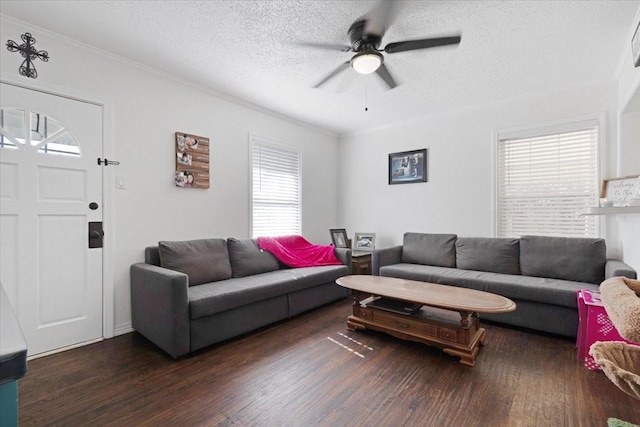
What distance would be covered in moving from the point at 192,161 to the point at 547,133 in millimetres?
4031

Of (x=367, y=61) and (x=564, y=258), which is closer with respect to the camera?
(x=367, y=61)

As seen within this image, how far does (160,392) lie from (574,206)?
13.8 feet

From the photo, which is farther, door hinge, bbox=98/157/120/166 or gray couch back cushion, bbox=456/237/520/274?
gray couch back cushion, bbox=456/237/520/274

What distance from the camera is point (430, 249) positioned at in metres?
3.88

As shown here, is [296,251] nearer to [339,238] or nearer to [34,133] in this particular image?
[339,238]

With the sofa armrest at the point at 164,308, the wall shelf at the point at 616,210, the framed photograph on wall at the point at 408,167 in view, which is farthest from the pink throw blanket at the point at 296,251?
the wall shelf at the point at 616,210

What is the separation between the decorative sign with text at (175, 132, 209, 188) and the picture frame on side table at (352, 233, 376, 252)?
249 cm

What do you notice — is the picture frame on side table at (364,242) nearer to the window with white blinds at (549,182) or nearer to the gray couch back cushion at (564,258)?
the window with white blinds at (549,182)

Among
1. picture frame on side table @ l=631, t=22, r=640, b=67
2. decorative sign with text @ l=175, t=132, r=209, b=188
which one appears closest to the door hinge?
decorative sign with text @ l=175, t=132, r=209, b=188

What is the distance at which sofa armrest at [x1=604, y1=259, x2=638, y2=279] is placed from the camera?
90.3 inches

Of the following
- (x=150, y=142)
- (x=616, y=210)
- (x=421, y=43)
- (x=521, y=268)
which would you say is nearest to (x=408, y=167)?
(x=521, y=268)

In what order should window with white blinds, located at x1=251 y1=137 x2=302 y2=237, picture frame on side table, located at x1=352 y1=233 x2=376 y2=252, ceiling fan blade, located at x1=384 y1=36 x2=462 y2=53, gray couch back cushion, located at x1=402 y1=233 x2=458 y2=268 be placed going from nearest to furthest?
ceiling fan blade, located at x1=384 y1=36 x2=462 y2=53
gray couch back cushion, located at x1=402 y1=233 x2=458 y2=268
window with white blinds, located at x1=251 y1=137 x2=302 y2=237
picture frame on side table, located at x1=352 y1=233 x2=376 y2=252

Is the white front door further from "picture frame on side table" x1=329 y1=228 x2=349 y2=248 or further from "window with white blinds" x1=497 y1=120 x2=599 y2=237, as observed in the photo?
"window with white blinds" x1=497 y1=120 x2=599 y2=237

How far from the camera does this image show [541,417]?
160cm
